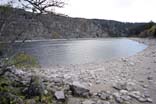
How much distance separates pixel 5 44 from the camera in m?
6.84

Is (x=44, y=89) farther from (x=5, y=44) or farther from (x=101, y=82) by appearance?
(x=101, y=82)

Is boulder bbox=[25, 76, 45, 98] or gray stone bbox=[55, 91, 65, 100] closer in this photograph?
boulder bbox=[25, 76, 45, 98]

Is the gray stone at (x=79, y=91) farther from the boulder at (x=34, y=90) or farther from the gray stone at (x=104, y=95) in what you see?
the boulder at (x=34, y=90)

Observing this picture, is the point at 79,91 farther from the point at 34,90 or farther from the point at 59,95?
the point at 34,90

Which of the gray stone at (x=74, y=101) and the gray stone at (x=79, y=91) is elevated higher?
the gray stone at (x=79, y=91)

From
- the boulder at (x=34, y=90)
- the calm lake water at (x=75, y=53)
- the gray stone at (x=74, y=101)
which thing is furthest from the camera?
the calm lake water at (x=75, y=53)

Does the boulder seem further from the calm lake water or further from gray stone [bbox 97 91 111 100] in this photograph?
gray stone [bbox 97 91 111 100]

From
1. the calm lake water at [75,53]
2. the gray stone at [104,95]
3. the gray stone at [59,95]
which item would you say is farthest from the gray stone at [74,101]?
the calm lake water at [75,53]

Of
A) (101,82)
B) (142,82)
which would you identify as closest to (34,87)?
(101,82)

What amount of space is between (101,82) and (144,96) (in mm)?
2426

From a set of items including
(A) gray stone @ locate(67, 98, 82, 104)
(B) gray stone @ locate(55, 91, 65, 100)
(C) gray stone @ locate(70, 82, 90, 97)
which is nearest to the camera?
(B) gray stone @ locate(55, 91, 65, 100)

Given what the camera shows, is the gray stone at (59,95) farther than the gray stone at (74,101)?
No

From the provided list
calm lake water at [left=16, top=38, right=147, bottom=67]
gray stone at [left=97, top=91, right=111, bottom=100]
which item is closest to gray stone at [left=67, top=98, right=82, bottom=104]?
gray stone at [left=97, top=91, right=111, bottom=100]

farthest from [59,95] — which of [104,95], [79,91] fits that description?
[104,95]
